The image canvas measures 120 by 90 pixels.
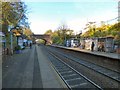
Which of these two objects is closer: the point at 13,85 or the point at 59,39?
the point at 13,85

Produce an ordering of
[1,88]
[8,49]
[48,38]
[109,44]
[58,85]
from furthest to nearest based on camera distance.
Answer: [48,38] < [109,44] < [8,49] < [58,85] < [1,88]

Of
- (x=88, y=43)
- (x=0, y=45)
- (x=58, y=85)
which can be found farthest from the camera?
(x=88, y=43)

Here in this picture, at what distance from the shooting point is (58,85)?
44.5ft

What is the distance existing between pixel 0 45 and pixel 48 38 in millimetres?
139197

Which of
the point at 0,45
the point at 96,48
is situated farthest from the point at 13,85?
the point at 96,48

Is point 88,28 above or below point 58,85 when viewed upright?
above

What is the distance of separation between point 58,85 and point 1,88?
2971 mm

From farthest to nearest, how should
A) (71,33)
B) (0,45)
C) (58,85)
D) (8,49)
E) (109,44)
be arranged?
(71,33), (109,44), (8,49), (0,45), (58,85)

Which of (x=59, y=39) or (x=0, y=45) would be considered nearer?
(x=0, y=45)

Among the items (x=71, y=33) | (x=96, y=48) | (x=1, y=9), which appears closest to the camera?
(x=1, y=9)

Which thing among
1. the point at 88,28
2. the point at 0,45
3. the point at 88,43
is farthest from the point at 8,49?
the point at 88,28

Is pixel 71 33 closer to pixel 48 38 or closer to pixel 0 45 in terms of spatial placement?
pixel 48 38

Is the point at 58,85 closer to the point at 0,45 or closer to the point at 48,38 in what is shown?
the point at 0,45

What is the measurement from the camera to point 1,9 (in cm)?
2091
